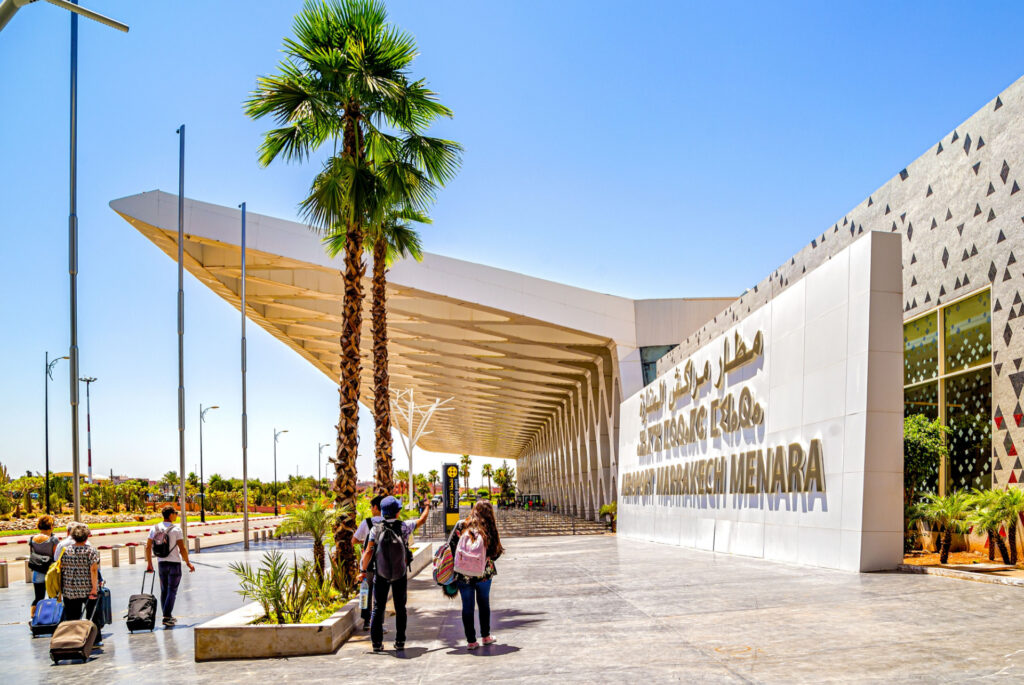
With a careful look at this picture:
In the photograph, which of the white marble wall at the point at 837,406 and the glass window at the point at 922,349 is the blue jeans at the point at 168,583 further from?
the glass window at the point at 922,349

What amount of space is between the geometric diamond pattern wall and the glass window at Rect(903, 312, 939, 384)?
300 millimetres

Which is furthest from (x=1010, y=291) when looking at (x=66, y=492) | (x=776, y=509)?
(x=66, y=492)

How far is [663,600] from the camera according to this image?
11148 mm

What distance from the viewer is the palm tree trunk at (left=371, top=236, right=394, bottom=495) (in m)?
19.9

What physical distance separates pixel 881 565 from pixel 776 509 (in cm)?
394

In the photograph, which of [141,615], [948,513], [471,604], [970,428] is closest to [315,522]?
[141,615]

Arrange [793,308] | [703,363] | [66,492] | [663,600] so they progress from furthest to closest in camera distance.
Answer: [66,492] < [703,363] < [793,308] < [663,600]

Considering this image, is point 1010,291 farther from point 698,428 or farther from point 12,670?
point 12,670

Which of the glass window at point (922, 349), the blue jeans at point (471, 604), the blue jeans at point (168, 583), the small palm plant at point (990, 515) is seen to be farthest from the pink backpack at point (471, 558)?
the glass window at point (922, 349)

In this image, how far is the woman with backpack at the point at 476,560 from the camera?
816 centimetres

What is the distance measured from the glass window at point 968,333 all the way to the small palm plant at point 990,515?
2589 millimetres

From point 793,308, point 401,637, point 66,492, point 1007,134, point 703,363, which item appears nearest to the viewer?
point 401,637

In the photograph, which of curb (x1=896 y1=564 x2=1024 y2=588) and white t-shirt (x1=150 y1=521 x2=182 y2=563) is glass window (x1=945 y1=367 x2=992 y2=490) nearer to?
curb (x1=896 y1=564 x2=1024 y2=588)

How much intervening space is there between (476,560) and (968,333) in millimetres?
10288
